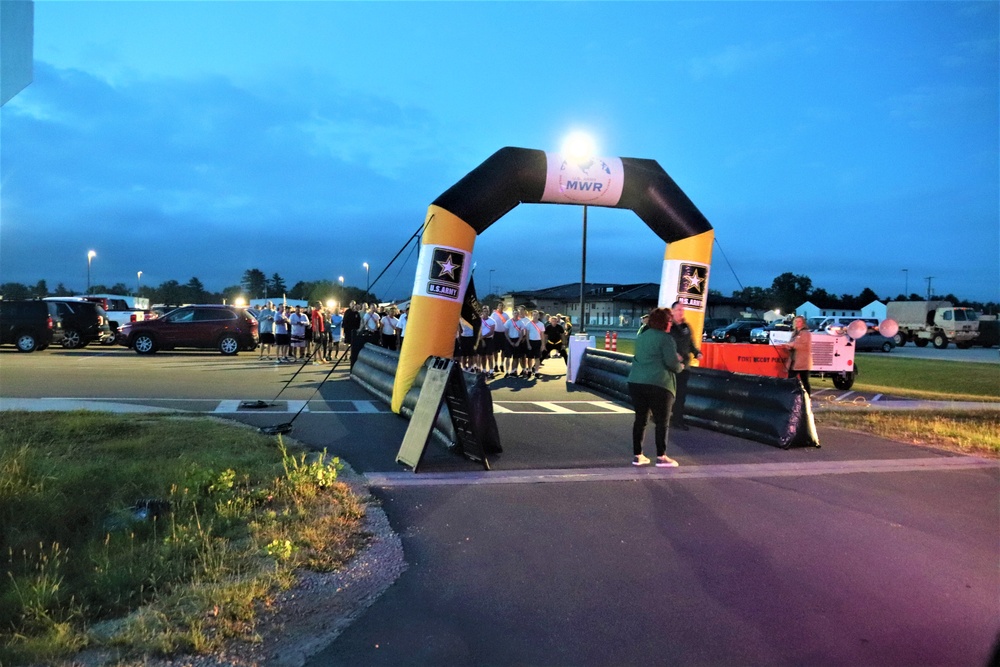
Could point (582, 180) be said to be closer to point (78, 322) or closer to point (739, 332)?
point (78, 322)

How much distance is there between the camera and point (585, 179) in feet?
36.6

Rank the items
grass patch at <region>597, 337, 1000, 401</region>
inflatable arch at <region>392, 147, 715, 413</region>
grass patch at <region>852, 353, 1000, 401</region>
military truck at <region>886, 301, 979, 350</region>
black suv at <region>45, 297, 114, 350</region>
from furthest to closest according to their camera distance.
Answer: military truck at <region>886, 301, 979, 350</region>
black suv at <region>45, 297, 114, 350</region>
grass patch at <region>852, 353, 1000, 401</region>
grass patch at <region>597, 337, 1000, 401</region>
inflatable arch at <region>392, 147, 715, 413</region>

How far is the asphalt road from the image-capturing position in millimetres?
3516

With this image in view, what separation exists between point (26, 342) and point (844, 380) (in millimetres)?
24894

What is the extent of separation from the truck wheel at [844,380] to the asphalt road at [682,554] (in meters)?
7.46

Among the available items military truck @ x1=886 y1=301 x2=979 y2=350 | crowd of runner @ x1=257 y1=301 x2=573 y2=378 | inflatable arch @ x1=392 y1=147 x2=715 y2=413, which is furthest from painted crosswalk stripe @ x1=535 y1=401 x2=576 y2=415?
military truck @ x1=886 y1=301 x2=979 y2=350

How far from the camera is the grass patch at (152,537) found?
3.49 metres

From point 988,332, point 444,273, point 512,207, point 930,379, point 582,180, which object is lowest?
point 930,379

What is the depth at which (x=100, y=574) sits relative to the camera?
418 centimetres

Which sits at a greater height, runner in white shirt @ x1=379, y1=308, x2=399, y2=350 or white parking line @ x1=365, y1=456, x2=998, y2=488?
runner in white shirt @ x1=379, y1=308, x2=399, y2=350

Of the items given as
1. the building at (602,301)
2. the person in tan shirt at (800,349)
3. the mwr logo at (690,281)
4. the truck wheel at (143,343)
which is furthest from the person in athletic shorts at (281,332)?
the building at (602,301)

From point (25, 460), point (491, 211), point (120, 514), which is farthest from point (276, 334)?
point (120, 514)

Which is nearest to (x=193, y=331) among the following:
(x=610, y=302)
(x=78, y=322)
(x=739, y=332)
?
(x=78, y=322)

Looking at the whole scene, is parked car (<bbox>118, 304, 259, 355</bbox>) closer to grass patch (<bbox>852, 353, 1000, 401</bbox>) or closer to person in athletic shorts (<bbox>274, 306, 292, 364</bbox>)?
person in athletic shorts (<bbox>274, 306, 292, 364</bbox>)
